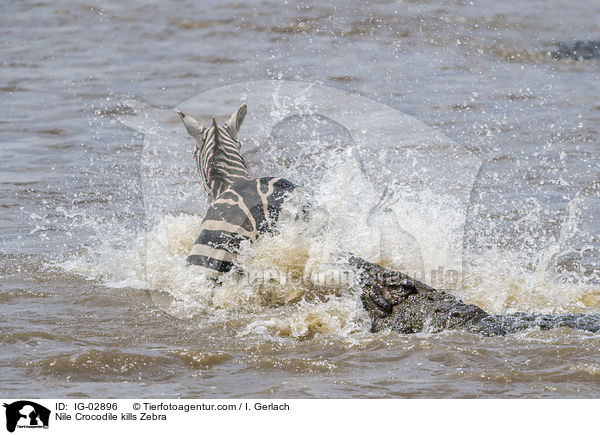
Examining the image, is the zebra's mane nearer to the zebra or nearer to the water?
the zebra

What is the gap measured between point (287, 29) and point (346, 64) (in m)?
2.06

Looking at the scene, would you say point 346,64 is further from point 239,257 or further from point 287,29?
point 239,257

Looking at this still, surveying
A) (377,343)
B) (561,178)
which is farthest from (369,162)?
(377,343)
